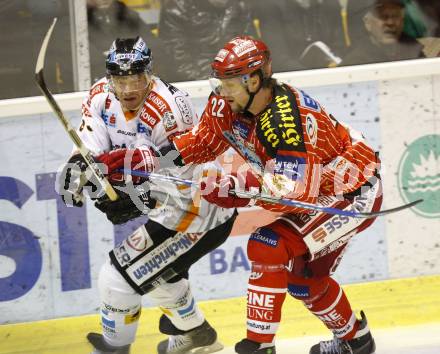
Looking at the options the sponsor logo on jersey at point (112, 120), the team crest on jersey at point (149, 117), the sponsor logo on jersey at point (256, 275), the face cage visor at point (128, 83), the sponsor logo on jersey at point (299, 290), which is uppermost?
the face cage visor at point (128, 83)

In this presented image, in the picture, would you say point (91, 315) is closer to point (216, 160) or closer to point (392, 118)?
point (216, 160)

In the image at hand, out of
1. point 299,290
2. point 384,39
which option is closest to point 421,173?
point 384,39

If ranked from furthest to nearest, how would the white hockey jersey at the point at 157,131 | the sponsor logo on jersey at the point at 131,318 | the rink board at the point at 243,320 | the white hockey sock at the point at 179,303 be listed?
the rink board at the point at 243,320, the white hockey sock at the point at 179,303, the sponsor logo on jersey at the point at 131,318, the white hockey jersey at the point at 157,131

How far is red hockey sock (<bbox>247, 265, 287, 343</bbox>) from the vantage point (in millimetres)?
3885

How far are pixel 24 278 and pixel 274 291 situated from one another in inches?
72.3

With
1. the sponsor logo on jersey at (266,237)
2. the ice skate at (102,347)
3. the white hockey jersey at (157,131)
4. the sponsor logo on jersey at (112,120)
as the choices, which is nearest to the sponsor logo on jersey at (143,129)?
the white hockey jersey at (157,131)

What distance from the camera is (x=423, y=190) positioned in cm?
544

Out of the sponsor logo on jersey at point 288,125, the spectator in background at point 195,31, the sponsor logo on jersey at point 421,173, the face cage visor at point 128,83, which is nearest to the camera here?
the sponsor logo on jersey at point 288,125

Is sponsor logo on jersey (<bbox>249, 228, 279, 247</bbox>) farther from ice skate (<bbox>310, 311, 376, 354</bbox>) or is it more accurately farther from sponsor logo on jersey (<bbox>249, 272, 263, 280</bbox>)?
ice skate (<bbox>310, 311, 376, 354</bbox>)

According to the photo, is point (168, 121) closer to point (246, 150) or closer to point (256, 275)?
point (246, 150)

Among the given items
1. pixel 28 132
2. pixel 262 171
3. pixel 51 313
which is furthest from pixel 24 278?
pixel 262 171

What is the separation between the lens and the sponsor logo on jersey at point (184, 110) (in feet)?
14.1

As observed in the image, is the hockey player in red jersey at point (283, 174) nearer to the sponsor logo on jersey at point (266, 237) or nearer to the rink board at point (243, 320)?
the sponsor logo on jersey at point (266, 237)

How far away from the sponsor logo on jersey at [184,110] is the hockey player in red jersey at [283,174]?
0.27 feet
